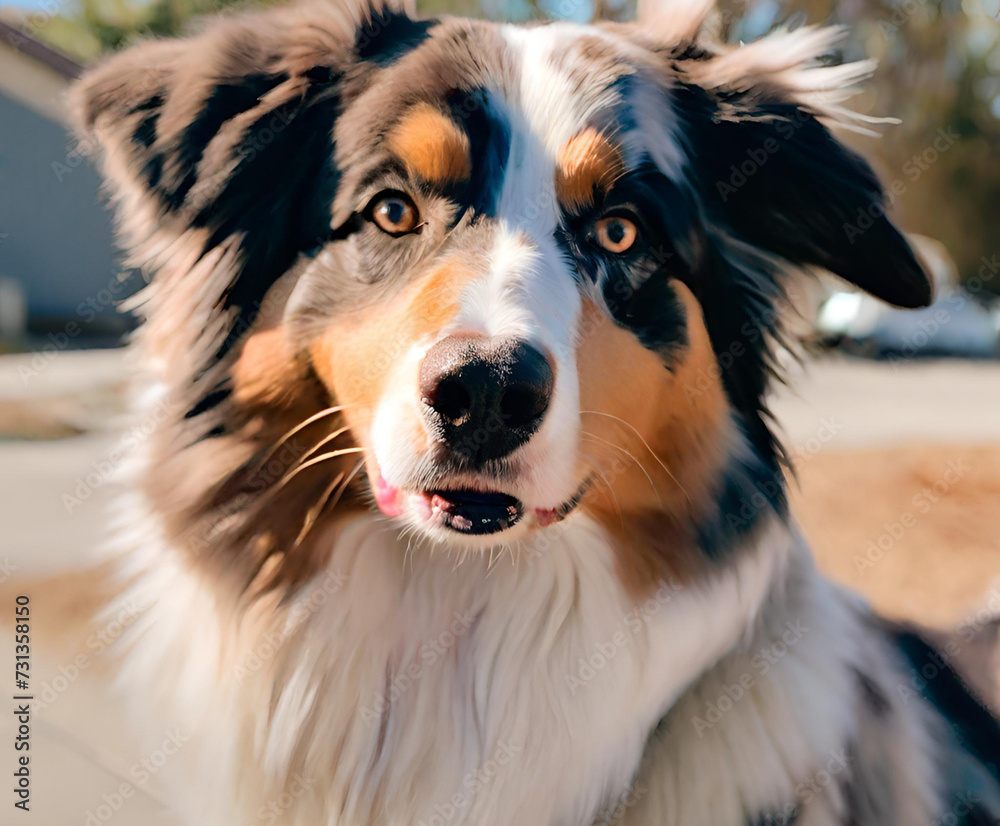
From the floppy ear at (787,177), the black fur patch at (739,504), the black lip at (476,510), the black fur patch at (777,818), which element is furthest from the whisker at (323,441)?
the black fur patch at (777,818)

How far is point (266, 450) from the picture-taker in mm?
2109

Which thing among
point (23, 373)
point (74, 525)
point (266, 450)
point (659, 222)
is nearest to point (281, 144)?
point (266, 450)

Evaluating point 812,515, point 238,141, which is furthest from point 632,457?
point 812,515

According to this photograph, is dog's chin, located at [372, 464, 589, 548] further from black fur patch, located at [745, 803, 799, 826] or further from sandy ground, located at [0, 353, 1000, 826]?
sandy ground, located at [0, 353, 1000, 826]

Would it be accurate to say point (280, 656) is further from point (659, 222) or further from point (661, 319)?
point (659, 222)

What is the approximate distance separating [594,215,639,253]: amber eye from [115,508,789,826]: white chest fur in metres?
0.67

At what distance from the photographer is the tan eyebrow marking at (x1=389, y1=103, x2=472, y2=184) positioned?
1947mm

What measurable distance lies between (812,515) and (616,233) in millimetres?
4974

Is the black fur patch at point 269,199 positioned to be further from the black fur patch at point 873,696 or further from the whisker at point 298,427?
the black fur patch at point 873,696

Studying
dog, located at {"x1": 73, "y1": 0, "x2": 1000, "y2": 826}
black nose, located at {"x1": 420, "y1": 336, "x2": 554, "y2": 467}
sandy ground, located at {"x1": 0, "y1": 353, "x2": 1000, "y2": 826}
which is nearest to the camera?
black nose, located at {"x1": 420, "y1": 336, "x2": 554, "y2": 467}

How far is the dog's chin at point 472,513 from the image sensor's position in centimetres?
178

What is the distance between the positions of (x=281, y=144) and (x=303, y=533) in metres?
1.01

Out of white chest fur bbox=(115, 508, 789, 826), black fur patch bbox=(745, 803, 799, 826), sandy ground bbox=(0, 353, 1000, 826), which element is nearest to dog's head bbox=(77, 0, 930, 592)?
white chest fur bbox=(115, 508, 789, 826)

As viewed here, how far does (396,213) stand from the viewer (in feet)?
6.62
